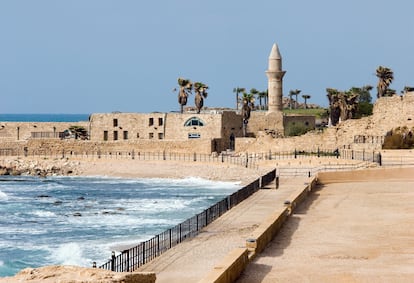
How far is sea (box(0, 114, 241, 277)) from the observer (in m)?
A: 26.2

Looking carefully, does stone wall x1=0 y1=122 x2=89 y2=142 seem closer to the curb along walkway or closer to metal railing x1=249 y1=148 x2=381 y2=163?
metal railing x1=249 y1=148 x2=381 y2=163

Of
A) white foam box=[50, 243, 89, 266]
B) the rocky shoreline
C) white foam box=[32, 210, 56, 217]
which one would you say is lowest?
white foam box=[50, 243, 89, 266]

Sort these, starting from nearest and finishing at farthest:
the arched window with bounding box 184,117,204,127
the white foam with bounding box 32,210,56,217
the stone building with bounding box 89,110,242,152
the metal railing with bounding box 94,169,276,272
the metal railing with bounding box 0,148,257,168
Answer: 1. the metal railing with bounding box 94,169,276,272
2. the white foam with bounding box 32,210,56,217
3. the metal railing with bounding box 0,148,257,168
4. the stone building with bounding box 89,110,242,152
5. the arched window with bounding box 184,117,204,127

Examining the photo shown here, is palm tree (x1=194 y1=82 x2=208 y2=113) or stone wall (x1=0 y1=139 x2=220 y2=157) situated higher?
palm tree (x1=194 y1=82 x2=208 y2=113)

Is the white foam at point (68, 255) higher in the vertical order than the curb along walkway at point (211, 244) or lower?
lower

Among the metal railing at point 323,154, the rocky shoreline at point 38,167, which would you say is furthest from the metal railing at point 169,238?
the rocky shoreline at point 38,167

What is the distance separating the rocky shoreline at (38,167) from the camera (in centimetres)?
6462

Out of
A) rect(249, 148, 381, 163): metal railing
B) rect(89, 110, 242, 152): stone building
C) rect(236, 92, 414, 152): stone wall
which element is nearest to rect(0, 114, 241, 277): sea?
rect(249, 148, 381, 163): metal railing

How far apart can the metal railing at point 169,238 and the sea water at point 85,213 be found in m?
1.44

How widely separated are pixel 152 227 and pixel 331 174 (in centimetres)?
1117

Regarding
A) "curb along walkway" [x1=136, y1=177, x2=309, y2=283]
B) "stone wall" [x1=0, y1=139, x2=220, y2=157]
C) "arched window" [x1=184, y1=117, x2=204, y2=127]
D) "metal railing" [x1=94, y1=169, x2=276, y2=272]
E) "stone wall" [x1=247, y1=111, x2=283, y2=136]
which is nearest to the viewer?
"curb along walkway" [x1=136, y1=177, x2=309, y2=283]

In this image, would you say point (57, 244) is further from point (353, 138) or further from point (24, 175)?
point (24, 175)

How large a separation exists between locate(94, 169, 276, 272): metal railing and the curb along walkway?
11.0 inches

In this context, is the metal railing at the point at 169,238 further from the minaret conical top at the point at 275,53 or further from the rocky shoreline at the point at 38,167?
the minaret conical top at the point at 275,53
